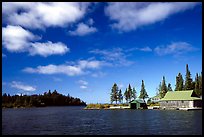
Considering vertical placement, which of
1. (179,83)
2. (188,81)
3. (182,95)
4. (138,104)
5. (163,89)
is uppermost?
(188,81)

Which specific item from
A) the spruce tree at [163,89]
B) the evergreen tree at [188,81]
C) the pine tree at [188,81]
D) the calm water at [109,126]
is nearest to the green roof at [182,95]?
the evergreen tree at [188,81]

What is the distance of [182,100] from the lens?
10312 centimetres

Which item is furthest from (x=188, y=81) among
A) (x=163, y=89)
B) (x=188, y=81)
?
(x=163, y=89)

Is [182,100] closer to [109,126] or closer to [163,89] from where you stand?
[163,89]

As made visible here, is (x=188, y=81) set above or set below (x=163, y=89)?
above

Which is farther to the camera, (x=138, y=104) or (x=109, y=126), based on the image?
(x=138, y=104)

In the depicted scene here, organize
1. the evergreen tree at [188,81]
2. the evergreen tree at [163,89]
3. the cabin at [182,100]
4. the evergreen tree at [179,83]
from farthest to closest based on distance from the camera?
the evergreen tree at [163,89] → the evergreen tree at [179,83] → the evergreen tree at [188,81] → the cabin at [182,100]

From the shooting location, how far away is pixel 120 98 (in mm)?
142000

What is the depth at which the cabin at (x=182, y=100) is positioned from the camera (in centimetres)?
10081

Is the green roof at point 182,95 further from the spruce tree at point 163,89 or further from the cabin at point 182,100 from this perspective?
the spruce tree at point 163,89

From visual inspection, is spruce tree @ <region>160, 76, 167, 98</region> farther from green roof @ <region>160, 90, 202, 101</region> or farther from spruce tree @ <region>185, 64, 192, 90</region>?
green roof @ <region>160, 90, 202, 101</region>

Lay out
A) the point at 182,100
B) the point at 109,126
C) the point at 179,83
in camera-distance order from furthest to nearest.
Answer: the point at 179,83, the point at 182,100, the point at 109,126

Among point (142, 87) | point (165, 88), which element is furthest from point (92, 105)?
point (165, 88)

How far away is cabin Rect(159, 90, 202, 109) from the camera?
331 ft
